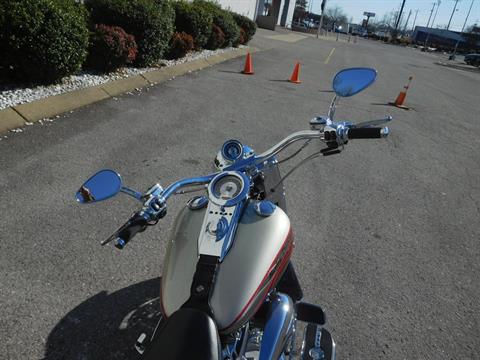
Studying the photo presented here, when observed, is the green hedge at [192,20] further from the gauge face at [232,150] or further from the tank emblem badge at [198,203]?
the tank emblem badge at [198,203]

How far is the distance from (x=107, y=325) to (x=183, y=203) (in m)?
1.77

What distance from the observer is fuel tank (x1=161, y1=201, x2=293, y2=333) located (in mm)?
1430

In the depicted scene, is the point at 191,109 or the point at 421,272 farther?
the point at 191,109

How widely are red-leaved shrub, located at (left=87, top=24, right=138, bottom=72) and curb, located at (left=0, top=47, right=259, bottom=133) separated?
44 cm

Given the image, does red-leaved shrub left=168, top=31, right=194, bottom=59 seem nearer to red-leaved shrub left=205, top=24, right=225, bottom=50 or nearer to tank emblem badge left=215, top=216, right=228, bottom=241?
red-leaved shrub left=205, top=24, right=225, bottom=50

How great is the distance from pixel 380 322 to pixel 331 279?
525mm

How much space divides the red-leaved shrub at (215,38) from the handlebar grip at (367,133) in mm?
13146

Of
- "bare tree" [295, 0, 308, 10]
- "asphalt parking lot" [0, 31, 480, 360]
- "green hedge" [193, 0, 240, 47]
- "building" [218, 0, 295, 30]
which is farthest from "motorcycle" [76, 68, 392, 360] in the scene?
"bare tree" [295, 0, 308, 10]

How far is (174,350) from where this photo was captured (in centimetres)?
121

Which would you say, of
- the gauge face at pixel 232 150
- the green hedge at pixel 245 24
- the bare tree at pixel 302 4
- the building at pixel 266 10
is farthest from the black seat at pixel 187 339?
the bare tree at pixel 302 4

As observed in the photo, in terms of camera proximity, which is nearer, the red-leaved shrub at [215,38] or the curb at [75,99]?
the curb at [75,99]

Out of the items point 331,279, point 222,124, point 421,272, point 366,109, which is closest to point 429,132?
point 366,109

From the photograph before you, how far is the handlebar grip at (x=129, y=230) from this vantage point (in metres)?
1.45

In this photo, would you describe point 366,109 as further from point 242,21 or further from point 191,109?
point 242,21
